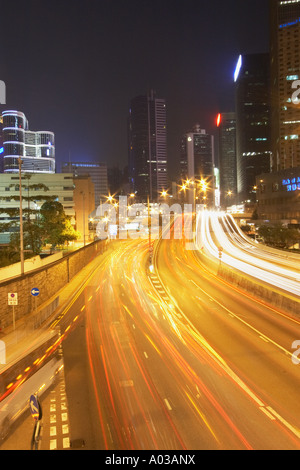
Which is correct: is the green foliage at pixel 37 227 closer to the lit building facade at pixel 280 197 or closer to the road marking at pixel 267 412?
the road marking at pixel 267 412

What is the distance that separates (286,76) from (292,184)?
7033 cm

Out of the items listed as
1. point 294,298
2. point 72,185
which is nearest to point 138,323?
point 294,298

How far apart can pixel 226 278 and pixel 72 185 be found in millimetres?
71922

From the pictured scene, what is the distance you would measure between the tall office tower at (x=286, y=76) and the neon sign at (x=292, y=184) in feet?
144

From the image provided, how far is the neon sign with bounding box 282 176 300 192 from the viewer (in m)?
105

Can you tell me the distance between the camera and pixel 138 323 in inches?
780

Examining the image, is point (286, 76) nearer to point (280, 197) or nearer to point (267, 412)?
point (280, 197)

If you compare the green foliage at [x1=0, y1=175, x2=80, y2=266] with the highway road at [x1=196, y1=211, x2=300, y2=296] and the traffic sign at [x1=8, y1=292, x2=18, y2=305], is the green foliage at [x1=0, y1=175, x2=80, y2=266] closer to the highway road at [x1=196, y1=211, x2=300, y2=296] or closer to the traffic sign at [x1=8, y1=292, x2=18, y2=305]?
the traffic sign at [x1=8, y1=292, x2=18, y2=305]

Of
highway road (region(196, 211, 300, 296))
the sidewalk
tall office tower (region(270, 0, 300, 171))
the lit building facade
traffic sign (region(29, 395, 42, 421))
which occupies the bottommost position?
the sidewalk

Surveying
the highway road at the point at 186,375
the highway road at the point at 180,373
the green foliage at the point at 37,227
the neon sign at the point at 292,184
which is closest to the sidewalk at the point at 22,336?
the highway road at the point at 180,373

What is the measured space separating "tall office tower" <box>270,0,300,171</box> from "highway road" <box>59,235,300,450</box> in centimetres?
13849

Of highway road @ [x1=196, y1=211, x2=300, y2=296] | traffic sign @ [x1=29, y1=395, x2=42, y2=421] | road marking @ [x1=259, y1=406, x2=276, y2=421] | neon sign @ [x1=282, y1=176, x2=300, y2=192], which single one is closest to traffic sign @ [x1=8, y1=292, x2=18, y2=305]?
traffic sign @ [x1=29, y1=395, x2=42, y2=421]

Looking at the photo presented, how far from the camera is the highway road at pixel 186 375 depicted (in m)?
9.22
